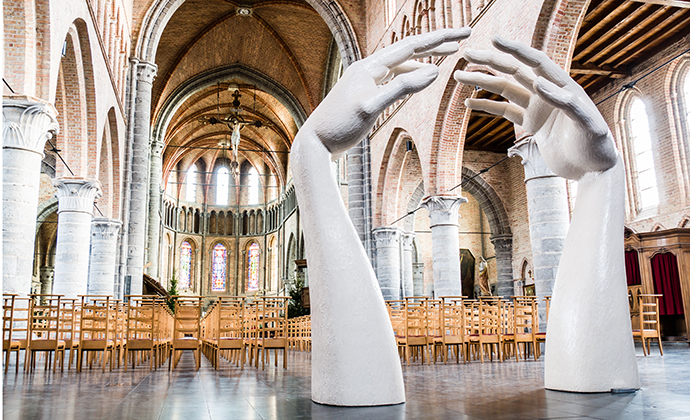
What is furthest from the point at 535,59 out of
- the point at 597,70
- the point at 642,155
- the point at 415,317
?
the point at 642,155

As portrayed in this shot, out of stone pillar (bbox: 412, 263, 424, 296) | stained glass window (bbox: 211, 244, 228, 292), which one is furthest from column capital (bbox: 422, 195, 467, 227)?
stained glass window (bbox: 211, 244, 228, 292)

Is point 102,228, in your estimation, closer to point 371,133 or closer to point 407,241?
point 371,133

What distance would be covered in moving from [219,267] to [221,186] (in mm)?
5429

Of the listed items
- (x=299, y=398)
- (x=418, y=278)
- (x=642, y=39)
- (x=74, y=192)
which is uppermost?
(x=642, y=39)

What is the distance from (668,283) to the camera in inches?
443

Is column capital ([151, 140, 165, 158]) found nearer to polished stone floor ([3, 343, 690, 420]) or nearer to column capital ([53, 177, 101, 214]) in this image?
column capital ([53, 177, 101, 214])

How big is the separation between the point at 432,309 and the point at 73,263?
7.63 meters

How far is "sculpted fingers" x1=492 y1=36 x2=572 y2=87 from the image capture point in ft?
11.8

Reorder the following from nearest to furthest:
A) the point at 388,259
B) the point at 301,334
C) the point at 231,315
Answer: the point at 231,315, the point at 301,334, the point at 388,259

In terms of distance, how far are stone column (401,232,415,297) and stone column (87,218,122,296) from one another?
8753 millimetres

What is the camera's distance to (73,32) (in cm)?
1026

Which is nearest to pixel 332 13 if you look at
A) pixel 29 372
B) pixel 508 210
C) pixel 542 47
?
pixel 508 210

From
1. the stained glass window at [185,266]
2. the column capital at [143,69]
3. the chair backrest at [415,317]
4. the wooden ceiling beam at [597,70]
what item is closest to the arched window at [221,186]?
the stained glass window at [185,266]

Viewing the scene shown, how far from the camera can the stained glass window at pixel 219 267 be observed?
121 feet
